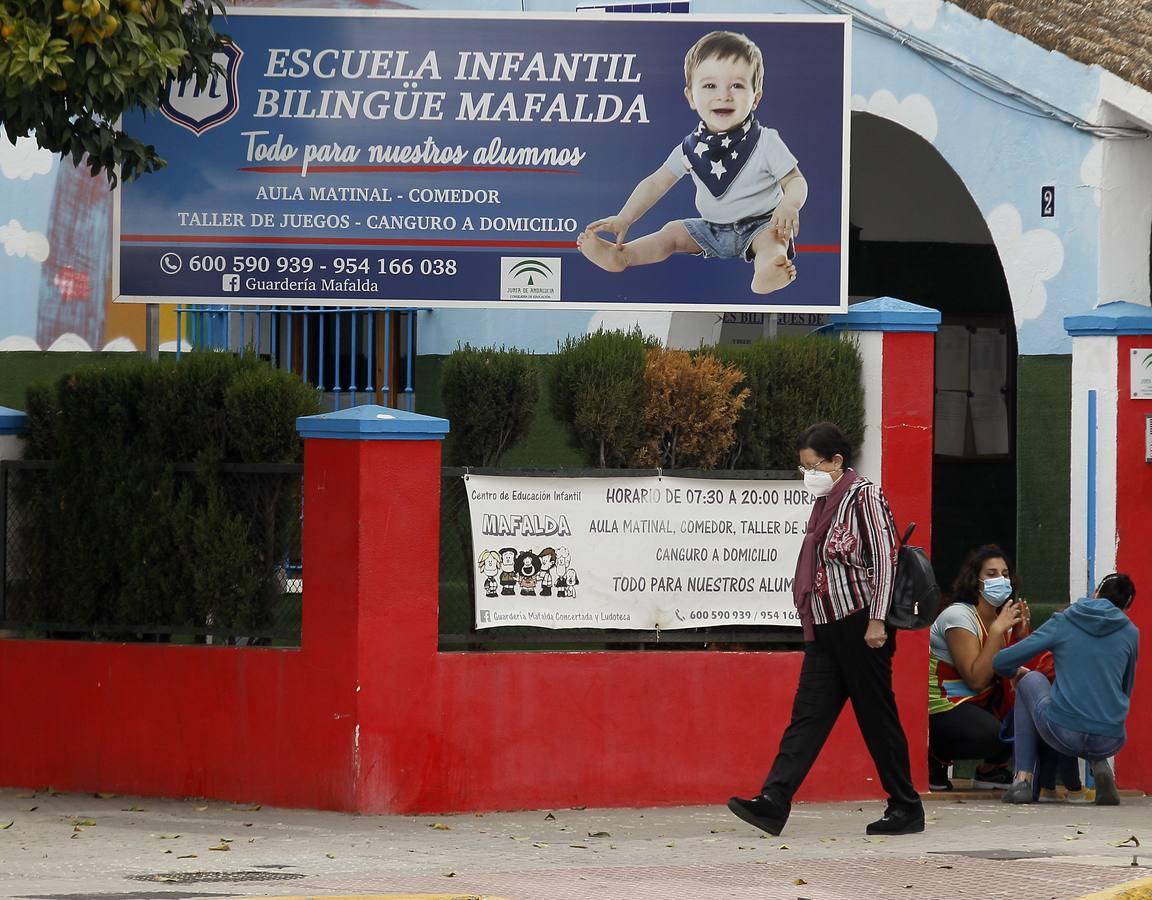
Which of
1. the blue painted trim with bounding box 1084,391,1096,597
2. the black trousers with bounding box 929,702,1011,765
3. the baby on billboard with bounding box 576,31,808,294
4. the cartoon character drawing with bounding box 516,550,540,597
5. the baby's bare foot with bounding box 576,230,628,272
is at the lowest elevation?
the black trousers with bounding box 929,702,1011,765

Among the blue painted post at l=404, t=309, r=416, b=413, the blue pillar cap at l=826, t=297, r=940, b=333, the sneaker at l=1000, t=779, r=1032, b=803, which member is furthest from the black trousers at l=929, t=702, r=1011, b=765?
the blue painted post at l=404, t=309, r=416, b=413

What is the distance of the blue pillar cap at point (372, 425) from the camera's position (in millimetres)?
8922

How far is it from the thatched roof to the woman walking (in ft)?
16.1

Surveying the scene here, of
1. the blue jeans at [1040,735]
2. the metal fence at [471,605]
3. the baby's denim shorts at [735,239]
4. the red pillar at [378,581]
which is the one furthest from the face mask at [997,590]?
the red pillar at [378,581]

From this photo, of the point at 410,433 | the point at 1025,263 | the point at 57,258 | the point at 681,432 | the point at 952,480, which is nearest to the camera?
the point at 410,433

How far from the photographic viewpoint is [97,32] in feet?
26.7

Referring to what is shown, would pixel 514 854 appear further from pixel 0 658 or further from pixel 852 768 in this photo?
pixel 0 658

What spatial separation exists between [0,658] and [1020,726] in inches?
207

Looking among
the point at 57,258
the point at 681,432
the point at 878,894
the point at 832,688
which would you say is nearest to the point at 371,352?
the point at 57,258

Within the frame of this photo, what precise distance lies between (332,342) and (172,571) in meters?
3.58

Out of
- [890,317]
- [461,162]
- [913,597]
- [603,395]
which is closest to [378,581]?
[603,395]

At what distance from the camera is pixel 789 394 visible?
9.70m

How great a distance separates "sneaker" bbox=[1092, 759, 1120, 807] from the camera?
9805 mm

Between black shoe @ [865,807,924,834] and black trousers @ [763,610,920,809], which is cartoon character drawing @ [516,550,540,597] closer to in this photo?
black trousers @ [763,610,920,809]
